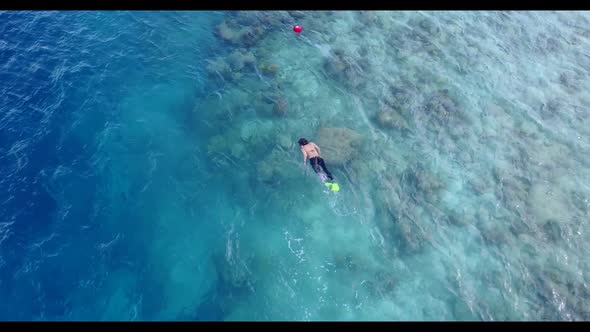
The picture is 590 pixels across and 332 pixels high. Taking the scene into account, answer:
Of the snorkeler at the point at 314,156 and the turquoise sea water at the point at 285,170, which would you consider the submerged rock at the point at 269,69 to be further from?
the snorkeler at the point at 314,156

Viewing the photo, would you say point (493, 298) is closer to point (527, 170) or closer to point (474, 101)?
point (527, 170)

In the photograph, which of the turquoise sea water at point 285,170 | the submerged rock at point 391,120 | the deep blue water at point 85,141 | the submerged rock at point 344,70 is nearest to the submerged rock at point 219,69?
the turquoise sea water at point 285,170

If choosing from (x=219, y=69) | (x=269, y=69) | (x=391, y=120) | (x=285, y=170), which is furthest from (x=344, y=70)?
(x=285, y=170)

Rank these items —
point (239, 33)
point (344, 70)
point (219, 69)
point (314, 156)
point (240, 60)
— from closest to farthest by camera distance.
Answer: point (314, 156)
point (219, 69)
point (344, 70)
point (240, 60)
point (239, 33)

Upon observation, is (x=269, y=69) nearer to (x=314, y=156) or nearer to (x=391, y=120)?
(x=314, y=156)

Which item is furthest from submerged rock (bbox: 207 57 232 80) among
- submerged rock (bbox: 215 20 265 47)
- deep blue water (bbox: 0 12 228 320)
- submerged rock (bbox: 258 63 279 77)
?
submerged rock (bbox: 215 20 265 47)

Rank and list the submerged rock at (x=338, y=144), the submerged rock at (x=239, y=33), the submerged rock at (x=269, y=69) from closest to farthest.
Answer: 1. the submerged rock at (x=338, y=144)
2. the submerged rock at (x=269, y=69)
3. the submerged rock at (x=239, y=33)

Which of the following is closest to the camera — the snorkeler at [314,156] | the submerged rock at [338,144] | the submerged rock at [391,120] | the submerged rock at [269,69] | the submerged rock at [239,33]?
the snorkeler at [314,156]

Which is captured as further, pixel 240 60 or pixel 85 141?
pixel 240 60
